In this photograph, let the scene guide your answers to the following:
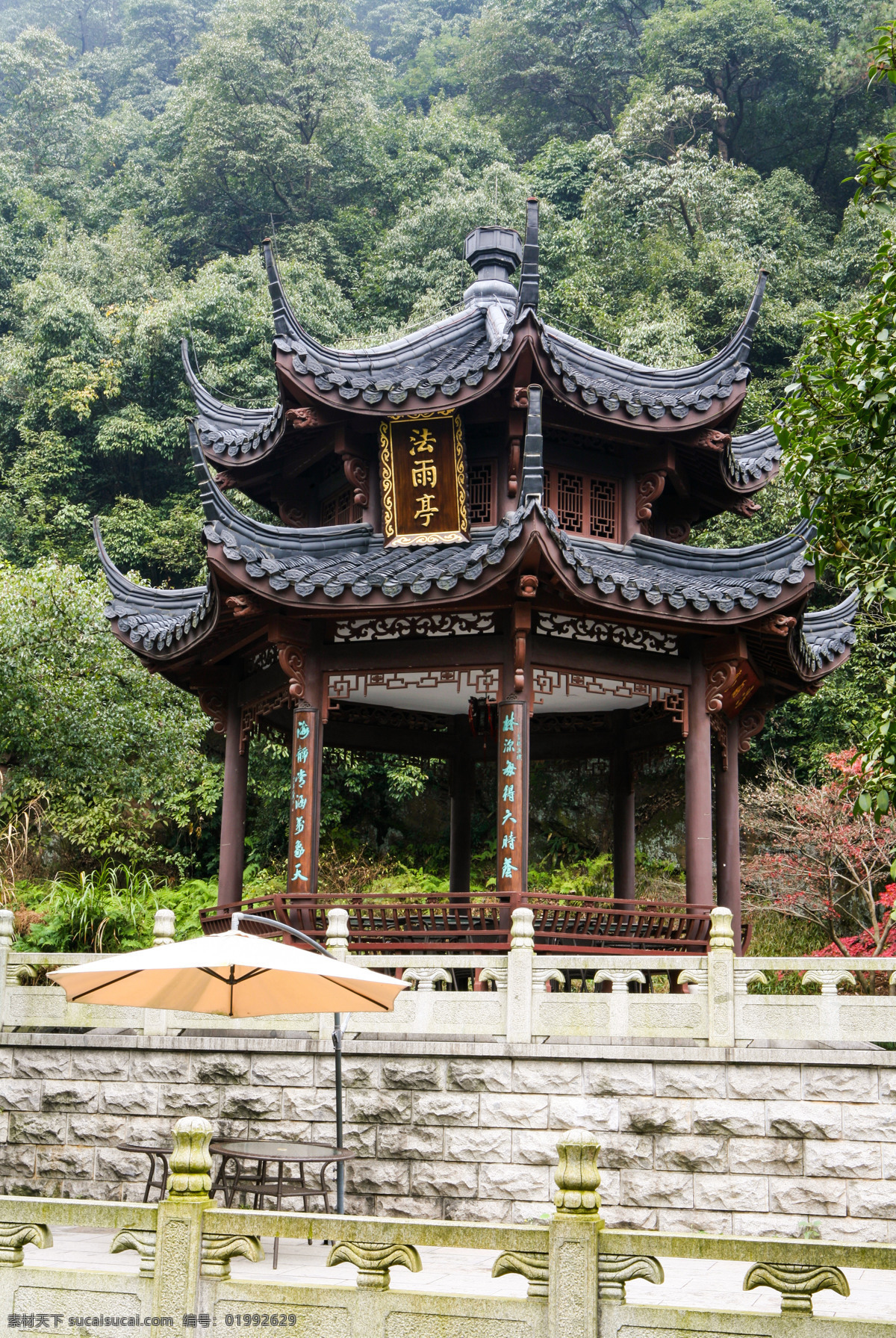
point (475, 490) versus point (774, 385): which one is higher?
point (774, 385)

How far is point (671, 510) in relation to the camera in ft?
50.4

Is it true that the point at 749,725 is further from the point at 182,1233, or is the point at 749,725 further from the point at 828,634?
the point at 182,1233

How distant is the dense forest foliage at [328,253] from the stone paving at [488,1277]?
1185 cm

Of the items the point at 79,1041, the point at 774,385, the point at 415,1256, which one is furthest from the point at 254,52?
the point at 415,1256

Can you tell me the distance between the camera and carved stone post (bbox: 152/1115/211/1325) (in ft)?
20.2

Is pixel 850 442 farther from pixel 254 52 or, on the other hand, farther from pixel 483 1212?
pixel 254 52

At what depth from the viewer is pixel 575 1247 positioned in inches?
225

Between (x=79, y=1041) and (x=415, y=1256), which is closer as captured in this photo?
(x=415, y=1256)

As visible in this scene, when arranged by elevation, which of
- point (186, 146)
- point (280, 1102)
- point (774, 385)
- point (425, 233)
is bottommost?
point (280, 1102)

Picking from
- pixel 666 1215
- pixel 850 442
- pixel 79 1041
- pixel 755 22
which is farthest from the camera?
pixel 755 22

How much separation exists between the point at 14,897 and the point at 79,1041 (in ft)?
36.7

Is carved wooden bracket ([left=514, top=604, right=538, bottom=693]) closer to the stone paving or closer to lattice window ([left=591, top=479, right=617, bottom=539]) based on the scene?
lattice window ([left=591, top=479, right=617, bottom=539])

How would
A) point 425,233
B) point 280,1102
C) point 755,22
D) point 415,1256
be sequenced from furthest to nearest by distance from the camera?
point 755,22 < point 425,233 < point 280,1102 < point 415,1256

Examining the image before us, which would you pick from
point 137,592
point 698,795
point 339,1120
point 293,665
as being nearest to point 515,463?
point 293,665
